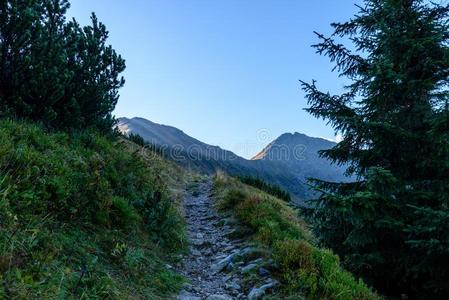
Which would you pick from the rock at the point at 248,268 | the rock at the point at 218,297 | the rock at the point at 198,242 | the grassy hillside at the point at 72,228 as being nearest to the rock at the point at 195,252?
the grassy hillside at the point at 72,228

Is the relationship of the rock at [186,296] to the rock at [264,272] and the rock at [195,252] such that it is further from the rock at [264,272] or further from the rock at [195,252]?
the rock at [195,252]

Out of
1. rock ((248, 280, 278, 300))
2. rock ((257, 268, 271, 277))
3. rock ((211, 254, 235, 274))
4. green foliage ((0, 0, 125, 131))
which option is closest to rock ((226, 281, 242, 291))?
rock ((248, 280, 278, 300))

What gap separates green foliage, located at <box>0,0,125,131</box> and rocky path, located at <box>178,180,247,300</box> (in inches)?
176

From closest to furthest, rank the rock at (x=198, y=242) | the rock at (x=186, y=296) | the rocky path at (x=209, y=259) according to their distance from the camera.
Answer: the rock at (x=186, y=296) < the rocky path at (x=209, y=259) < the rock at (x=198, y=242)

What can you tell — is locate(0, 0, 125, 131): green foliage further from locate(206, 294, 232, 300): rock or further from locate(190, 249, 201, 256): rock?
locate(206, 294, 232, 300): rock

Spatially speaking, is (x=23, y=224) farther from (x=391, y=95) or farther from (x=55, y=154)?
(x=391, y=95)

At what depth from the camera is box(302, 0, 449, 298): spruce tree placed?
5.84 meters

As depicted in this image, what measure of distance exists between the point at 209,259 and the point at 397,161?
4877 millimetres

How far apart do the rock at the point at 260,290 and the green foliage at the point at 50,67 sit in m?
6.00

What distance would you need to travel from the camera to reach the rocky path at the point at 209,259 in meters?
5.02

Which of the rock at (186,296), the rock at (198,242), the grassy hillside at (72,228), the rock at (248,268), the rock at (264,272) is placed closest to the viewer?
the grassy hillside at (72,228)

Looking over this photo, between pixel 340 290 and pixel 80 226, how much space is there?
164 inches

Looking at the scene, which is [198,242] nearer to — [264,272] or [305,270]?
[264,272]

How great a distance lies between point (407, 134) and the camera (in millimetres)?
6359
